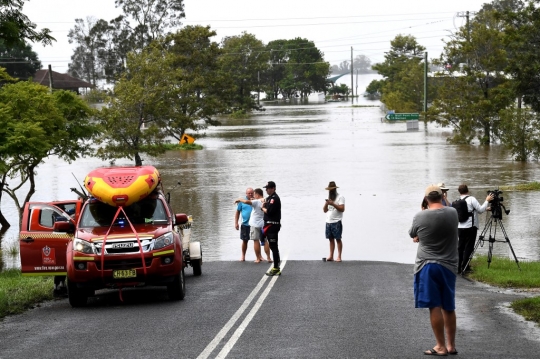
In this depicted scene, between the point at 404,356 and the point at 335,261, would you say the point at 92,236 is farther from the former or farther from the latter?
the point at 335,261

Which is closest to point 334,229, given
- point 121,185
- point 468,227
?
point 468,227

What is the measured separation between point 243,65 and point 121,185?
127749 millimetres

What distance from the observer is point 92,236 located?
13.0 m

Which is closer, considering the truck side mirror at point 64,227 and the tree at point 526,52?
the truck side mirror at point 64,227

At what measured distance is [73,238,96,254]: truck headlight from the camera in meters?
12.8

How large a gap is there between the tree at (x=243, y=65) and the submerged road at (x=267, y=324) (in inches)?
4312

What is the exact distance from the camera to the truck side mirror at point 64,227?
13.7 meters

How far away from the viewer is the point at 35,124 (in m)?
26.8

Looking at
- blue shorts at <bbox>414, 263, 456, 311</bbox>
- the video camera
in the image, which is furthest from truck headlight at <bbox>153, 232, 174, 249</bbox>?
the video camera

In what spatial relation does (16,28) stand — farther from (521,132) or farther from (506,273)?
(521,132)

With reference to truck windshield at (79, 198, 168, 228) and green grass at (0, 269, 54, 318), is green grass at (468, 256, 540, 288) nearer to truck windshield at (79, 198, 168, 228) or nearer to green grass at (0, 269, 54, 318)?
truck windshield at (79, 198, 168, 228)

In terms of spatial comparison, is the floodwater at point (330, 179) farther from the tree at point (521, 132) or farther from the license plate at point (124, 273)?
the license plate at point (124, 273)

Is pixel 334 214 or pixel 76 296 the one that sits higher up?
pixel 334 214

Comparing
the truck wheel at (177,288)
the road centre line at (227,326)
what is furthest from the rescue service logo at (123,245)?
the road centre line at (227,326)
